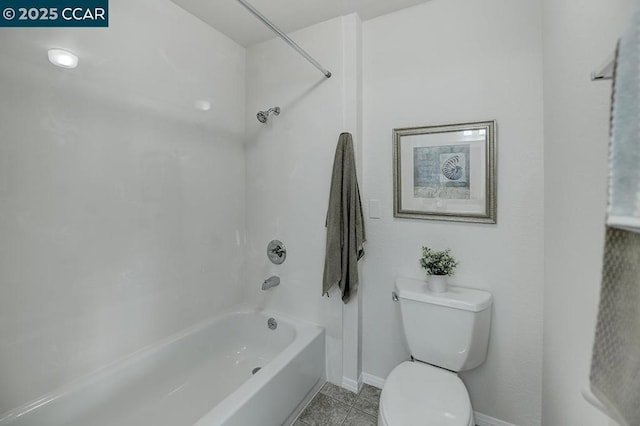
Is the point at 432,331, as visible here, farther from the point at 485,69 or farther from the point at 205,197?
the point at 205,197

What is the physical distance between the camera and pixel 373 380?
1.85m

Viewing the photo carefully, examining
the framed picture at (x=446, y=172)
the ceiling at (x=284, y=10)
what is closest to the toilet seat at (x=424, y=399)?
the framed picture at (x=446, y=172)

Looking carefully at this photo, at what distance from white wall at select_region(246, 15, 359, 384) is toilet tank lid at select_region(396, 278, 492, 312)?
1.64ft

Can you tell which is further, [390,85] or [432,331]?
[390,85]

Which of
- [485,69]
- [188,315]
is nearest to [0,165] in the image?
[188,315]

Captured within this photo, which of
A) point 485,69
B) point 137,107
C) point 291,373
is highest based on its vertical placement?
point 485,69

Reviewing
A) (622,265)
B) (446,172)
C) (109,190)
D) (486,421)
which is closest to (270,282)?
(109,190)

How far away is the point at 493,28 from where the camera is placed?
1.44 m

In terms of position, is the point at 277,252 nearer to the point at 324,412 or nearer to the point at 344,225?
the point at 344,225

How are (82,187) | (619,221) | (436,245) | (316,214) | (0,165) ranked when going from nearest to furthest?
(619,221), (0,165), (82,187), (436,245), (316,214)

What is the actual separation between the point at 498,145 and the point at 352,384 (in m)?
1.70

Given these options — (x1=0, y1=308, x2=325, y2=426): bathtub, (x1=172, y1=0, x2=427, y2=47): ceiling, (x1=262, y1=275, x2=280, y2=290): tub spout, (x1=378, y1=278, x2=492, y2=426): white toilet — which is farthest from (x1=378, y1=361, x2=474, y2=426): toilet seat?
(x1=172, y1=0, x2=427, y2=47): ceiling

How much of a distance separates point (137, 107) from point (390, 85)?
151 centimetres

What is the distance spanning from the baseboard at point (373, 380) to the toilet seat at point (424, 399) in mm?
583
